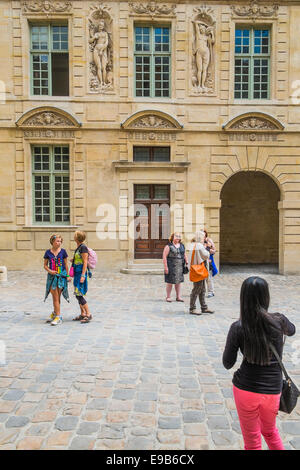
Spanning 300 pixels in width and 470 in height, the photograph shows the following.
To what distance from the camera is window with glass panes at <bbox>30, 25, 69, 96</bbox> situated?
1495cm

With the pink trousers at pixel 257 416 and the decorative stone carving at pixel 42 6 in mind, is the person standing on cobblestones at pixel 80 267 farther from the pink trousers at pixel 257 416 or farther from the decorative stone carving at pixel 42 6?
the decorative stone carving at pixel 42 6

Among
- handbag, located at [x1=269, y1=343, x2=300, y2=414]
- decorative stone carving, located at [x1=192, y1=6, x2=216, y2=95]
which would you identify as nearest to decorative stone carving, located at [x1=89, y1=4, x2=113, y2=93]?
decorative stone carving, located at [x1=192, y1=6, x2=216, y2=95]

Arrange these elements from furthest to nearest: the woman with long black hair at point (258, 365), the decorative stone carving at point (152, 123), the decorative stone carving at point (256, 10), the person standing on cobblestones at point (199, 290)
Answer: the decorative stone carving at point (152, 123)
the decorative stone carving at point (256, 10)
the person standing on cobblestones at point (199, 290)
the woman with long black hair at point (258, 365)

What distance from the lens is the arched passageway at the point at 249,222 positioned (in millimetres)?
19469

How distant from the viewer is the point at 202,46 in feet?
48.2

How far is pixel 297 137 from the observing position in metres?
15.1

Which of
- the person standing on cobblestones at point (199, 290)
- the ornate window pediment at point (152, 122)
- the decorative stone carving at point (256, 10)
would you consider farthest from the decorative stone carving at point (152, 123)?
the person standing on cobblestones at point (199, 290)

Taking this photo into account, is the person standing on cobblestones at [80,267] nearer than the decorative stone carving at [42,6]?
Yes

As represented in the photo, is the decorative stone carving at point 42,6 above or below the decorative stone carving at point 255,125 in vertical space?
above

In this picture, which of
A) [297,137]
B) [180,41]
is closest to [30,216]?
[180,41]

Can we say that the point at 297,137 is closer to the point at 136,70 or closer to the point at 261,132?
the point at 261,132

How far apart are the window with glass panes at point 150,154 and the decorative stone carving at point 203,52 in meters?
2.57

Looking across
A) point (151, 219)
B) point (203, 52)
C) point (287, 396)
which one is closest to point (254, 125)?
point (203, 52)

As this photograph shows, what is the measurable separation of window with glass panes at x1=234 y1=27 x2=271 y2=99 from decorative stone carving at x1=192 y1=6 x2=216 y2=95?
111cm
